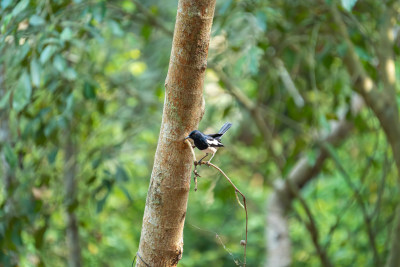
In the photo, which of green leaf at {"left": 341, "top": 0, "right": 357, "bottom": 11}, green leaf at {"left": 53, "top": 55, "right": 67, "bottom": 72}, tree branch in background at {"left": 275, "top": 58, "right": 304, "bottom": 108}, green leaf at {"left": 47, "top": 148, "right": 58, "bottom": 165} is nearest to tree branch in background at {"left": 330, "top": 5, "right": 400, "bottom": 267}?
tree branch in background at {"left": 275, "top": 58, "right": 304, "bottom": 108}

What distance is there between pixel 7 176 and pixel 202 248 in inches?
107

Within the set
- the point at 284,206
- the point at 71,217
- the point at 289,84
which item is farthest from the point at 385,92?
the point at 71,217

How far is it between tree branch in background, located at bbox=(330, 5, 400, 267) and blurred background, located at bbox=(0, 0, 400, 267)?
0.02 metres

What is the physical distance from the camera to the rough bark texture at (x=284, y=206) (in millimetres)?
3010

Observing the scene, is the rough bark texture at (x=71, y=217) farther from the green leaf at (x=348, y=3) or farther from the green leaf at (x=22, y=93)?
the green leaf at (x=348, y=3)

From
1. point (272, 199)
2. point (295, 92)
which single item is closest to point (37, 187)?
point (295, 92)

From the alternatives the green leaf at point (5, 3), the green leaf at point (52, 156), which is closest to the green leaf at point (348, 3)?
the green leaf at point (5, 3)

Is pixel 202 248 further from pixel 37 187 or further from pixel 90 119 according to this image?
pixel 37 187

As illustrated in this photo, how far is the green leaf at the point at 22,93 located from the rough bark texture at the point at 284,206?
6.56ft

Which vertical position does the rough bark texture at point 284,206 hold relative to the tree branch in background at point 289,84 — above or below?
below

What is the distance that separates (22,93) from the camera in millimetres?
1436

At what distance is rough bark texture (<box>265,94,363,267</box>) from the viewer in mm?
3010

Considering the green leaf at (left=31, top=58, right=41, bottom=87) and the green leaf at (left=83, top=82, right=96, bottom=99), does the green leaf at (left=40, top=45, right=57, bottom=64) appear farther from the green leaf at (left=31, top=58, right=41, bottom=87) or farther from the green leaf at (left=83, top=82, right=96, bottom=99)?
the green leaf at (left=83, top=82, right=96, bottom=99)

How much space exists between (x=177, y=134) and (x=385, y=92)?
4.34 feet
